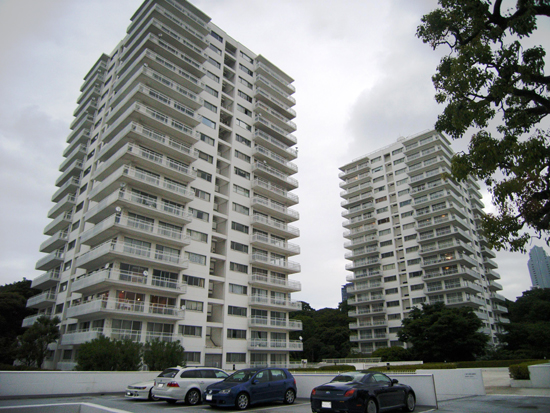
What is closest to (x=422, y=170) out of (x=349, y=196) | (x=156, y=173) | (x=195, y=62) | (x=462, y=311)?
(x=349, y=196)

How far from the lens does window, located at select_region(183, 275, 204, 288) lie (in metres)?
38.5

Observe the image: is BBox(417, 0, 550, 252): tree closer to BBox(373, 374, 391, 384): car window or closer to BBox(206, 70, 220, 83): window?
BBox(373, 374, 391, 384): car window

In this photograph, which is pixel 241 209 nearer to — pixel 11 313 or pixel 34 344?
pixel 34 344

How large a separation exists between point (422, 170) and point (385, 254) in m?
18.3

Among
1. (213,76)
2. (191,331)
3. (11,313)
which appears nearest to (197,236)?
(191,331)

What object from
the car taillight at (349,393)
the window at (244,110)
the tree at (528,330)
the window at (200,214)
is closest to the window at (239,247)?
the window at (200,214)

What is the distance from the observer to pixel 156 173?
129ft

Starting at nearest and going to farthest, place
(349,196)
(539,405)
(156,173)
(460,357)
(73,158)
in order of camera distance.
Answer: (539,405), (156,173), (460,357), (73,158), (349,196)

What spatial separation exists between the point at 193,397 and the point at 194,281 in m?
24.2

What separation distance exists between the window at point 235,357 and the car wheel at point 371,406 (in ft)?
101

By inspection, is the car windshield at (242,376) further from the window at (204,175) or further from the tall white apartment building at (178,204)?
the window at (204,175)

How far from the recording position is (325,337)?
234 feet

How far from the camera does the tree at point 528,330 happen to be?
50156 mm

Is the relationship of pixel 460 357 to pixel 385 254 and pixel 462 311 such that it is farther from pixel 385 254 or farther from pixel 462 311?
pixel 385 254
